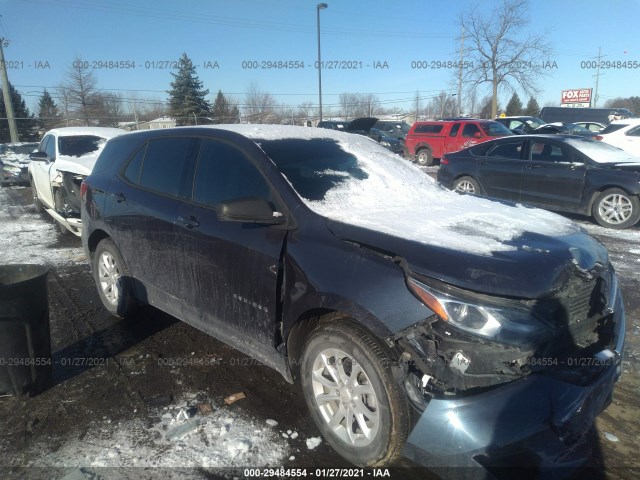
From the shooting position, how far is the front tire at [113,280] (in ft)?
14.0

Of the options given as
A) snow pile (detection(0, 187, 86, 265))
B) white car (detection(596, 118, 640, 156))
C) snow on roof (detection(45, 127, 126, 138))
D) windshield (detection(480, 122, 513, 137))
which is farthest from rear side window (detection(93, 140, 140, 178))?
windshield (detection(480, 122, 513, 137))

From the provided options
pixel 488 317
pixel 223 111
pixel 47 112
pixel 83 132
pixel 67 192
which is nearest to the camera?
pixel 488 317

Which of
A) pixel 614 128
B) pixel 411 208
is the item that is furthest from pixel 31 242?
pixel 614 128

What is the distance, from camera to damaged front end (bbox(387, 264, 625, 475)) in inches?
80.2

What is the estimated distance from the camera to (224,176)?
331 cm

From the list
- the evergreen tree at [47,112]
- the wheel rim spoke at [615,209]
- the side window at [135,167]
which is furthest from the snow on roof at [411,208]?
the evergreen tree at [47,112]

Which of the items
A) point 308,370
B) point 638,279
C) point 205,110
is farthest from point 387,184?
point 205,110

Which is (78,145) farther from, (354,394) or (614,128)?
(614,128)

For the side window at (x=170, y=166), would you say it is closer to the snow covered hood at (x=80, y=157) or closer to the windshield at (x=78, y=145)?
the snow covered hood at (x=80, y=157)

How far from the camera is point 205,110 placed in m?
35.2

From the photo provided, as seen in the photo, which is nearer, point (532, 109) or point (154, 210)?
point (154, 210)

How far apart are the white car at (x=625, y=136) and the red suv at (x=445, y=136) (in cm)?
415

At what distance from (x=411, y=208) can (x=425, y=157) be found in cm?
1695

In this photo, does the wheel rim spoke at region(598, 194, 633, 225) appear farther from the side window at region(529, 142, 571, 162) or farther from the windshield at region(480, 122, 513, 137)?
the windshield at region(480, 122, 513, 137)
